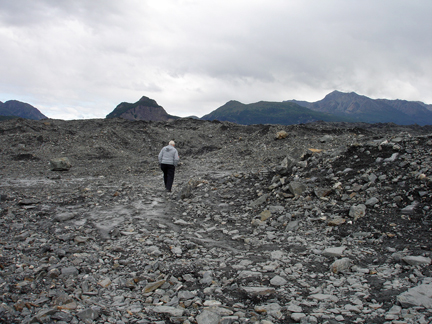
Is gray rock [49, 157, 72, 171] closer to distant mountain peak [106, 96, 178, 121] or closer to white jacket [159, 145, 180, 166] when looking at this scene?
white jacket [159, 145, 180, 166]

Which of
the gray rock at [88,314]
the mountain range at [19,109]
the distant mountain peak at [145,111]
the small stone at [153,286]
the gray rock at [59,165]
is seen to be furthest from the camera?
the mountain range at [19,109]

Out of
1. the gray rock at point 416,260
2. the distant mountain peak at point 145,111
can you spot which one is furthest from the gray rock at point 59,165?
the distant mountain peak at point 145,111

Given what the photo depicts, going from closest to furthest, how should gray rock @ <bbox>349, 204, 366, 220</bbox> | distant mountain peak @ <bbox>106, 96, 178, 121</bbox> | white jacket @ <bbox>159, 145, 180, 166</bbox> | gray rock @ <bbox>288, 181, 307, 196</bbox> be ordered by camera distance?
gray rock @ <bbox>349, 204, 366, 220</bbox> < gray rock @ <bbox>288, 181, 307, 196</bbox> < white jacket @ <bbox>159, 145, 180, 166</bbox> < distant mountain peak @ <bbox>106, 96, 178, 121</bbox>

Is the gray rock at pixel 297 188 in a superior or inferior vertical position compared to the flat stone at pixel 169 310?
superior

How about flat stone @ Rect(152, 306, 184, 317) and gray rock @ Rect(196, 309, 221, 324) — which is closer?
gray rock @ Rect(196, 309, 221, 324)

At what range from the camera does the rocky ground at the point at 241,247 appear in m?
3.24

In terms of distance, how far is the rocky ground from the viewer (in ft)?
10.6

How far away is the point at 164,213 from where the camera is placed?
25.1 ft

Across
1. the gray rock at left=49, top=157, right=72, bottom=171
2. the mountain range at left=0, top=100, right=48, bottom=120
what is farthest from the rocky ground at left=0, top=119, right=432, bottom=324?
the mountain range at left=0, top=100, right=48, bottom=120

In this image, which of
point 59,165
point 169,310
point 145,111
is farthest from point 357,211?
point 145,111

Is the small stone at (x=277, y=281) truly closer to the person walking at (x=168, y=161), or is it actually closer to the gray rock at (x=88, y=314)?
the gray rock at (x=88, y=314)

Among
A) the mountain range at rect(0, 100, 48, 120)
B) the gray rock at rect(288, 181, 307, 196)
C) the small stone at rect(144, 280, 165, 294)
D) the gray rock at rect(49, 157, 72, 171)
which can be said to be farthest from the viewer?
the mountain range at rect(0, 100, 48, 120)

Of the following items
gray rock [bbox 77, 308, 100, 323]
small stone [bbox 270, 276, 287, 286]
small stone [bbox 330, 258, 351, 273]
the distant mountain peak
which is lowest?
gray rock [bbox 77, 308, 100, 323]

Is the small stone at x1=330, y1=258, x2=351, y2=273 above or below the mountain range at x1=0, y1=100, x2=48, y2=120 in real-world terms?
below
